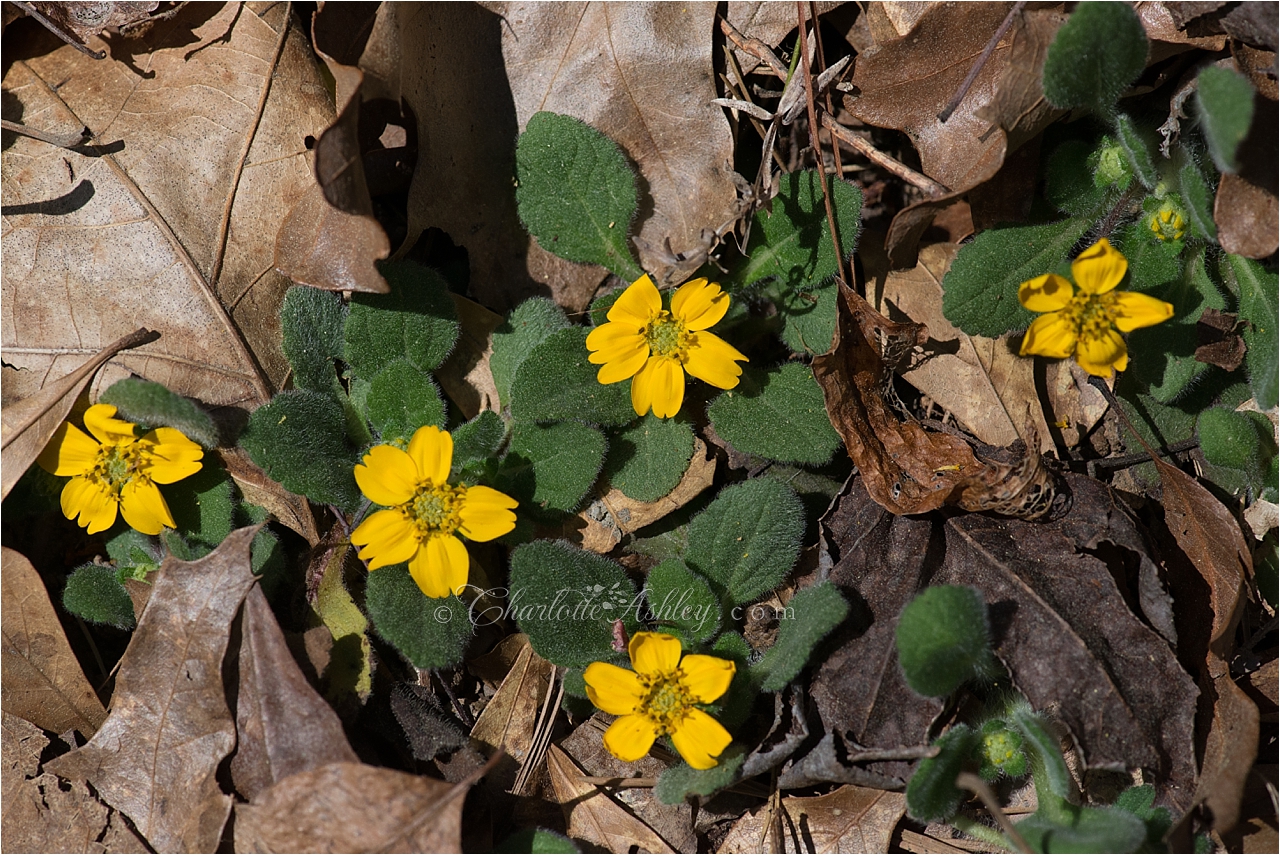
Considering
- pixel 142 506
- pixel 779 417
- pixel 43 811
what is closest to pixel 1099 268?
pixel 779 417

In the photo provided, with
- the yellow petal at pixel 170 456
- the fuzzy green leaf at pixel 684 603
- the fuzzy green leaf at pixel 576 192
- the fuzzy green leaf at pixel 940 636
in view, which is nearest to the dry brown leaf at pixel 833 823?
the fuzzy green leaf at pixel 940 636

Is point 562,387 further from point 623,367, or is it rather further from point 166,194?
point 166,194

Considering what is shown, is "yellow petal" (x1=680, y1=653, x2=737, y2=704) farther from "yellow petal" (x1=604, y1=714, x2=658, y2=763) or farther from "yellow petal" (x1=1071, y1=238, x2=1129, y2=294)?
"yellow petal" (x1=1071, y1=238, x2=1129, y2=294)

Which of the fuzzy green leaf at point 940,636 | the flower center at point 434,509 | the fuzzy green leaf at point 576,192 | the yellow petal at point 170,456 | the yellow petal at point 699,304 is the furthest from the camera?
the fuzzy green leaf at point 576,192

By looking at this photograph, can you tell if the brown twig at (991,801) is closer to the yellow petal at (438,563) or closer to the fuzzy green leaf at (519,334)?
the yellow petal at (438,563)

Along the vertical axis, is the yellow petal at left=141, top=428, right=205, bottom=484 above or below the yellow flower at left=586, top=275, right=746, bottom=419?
below

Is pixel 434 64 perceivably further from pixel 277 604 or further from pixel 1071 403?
pixel 1071 403

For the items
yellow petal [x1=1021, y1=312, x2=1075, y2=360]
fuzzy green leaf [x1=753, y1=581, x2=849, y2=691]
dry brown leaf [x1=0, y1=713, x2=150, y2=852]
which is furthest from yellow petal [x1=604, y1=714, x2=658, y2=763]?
yellow petal [x1=1021, y1=312, x2=1075, y2=360]
